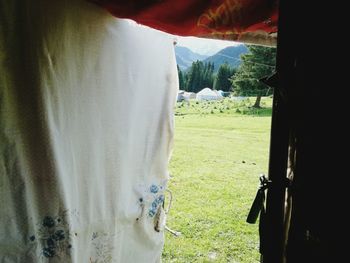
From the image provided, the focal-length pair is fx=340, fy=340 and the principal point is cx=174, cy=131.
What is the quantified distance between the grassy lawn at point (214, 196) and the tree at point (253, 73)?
46.0 ft

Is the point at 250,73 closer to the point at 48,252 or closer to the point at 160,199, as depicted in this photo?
the point at 160,199

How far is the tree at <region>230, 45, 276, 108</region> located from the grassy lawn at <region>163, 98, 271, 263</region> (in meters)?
14.0

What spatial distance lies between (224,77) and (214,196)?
3902 cm

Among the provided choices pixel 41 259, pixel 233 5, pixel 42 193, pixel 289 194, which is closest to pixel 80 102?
pixel 42 193

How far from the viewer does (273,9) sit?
212 cm

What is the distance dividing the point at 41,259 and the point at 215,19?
1.78m

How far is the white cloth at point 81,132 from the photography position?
71.2 inches

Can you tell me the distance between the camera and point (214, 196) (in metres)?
7.49

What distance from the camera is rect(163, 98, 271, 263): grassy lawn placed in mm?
4906

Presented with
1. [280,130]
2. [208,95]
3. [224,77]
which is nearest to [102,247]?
[280,130]

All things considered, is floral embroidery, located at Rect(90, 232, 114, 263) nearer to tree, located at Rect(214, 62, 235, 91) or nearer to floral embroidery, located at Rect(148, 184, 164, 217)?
floral embroidery, located at Rect(148, 184, 164, 217)

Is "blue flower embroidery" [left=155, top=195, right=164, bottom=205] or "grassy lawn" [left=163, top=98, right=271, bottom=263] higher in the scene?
"blue flower embroidery" [left=155, top=195, right=164, bottom=205]

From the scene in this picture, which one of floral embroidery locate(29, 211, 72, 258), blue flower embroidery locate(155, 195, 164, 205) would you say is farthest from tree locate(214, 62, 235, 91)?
floral embroidery locate(29, 211, 72, 258)

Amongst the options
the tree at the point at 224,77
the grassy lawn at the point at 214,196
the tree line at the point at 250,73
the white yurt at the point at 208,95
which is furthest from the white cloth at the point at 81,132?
the white yurt at the point at 208,95
